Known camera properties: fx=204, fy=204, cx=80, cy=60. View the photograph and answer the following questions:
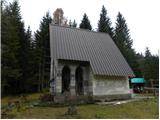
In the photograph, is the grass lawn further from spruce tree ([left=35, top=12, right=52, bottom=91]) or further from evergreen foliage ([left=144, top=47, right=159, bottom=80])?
evergreen foliage ([left=144, top=47, right=159, bottom=80])

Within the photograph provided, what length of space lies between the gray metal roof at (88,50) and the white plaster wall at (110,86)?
756 mm

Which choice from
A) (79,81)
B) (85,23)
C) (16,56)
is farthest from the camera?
(85,23)

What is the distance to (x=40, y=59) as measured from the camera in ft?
92.6

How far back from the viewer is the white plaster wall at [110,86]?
1568 centimetres

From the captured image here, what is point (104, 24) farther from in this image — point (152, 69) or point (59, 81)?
point (59, 81)

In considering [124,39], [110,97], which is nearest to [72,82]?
[110,97]

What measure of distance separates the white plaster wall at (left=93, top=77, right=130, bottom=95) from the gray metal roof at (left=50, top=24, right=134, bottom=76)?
0.76 metres

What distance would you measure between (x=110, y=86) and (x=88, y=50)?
3473mm

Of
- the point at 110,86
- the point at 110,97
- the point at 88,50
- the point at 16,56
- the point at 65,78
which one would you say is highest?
the point at 16,56

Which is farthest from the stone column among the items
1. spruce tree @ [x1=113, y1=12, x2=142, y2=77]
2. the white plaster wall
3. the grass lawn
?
spruce tree @ [x1=113, y1=12, x2=142, y2=77]

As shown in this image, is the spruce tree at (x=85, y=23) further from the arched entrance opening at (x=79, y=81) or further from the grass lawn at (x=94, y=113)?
the grass lawn at (x=94, y=113)

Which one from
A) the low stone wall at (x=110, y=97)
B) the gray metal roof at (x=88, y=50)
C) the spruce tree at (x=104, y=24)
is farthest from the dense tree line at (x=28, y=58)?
the low stone wall at (x=110, y=97)

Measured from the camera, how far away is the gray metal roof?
1566 centimetres

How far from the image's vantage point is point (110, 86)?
16328mm
